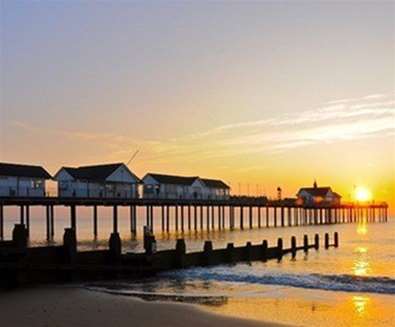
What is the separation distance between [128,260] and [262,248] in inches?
503

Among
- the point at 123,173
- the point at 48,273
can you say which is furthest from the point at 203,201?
the point at 48,273

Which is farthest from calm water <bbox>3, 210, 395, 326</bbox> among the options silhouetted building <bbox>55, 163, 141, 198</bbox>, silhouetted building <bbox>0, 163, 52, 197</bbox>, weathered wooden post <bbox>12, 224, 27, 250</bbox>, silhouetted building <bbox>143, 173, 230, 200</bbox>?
silhouetted building <bbox>143, 173, 230, 200</bbox>

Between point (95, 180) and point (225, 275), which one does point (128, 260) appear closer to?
point (225, 275)

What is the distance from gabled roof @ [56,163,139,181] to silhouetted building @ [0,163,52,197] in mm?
4669

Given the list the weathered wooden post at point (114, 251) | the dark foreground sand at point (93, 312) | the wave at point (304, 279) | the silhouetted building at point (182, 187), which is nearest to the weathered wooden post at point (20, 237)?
the dark foreground sand at point (93, 312)

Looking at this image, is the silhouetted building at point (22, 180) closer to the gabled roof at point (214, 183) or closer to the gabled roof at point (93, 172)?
the gabled roof at point (93, 172)

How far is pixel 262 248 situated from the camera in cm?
3675

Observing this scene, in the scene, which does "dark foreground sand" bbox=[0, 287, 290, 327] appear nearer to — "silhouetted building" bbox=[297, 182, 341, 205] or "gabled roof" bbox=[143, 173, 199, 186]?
"gabled roof" bbox=[143, 173, 199, 186]

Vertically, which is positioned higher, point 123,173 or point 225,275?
point 123,173

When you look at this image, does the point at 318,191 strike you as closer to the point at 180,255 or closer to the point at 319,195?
the point at 319,195

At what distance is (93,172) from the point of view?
64062 millimetres

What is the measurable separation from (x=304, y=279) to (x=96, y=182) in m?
38.8

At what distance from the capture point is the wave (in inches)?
955

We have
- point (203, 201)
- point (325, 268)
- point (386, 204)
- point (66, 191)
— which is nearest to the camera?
point (325, 268)
